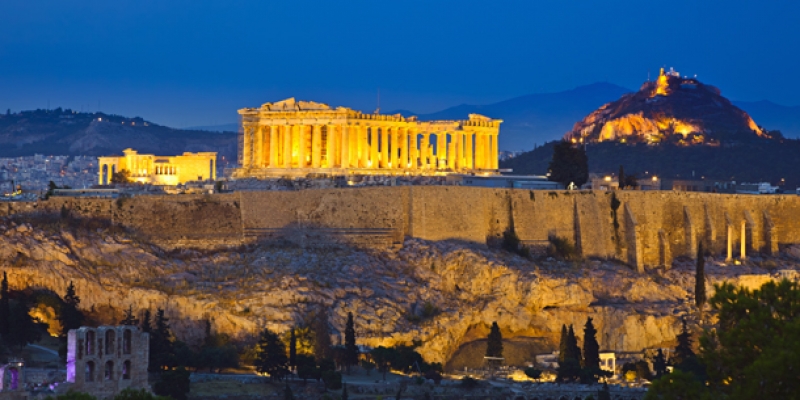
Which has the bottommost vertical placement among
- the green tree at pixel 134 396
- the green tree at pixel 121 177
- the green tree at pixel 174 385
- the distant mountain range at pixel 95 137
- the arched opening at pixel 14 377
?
the green tree at pixel 174 385

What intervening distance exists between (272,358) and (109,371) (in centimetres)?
600

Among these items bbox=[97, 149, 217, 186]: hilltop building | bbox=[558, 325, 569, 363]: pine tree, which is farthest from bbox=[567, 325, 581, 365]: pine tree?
bbox=[97, 149, 217, 186]: hilltop building

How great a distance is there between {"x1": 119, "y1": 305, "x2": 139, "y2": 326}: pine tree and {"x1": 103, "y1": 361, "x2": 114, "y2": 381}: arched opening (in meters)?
5.14

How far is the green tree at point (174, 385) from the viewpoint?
4928 cm

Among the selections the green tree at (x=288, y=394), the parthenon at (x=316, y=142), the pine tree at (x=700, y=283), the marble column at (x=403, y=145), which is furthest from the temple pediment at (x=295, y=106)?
the green tree at (x=288, y=394)

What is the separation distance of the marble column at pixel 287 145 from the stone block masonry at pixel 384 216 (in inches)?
397

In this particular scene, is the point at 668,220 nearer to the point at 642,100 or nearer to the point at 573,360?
the point at 573,360

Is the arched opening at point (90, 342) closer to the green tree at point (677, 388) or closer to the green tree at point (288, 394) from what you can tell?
the green tree at point (288, 394)

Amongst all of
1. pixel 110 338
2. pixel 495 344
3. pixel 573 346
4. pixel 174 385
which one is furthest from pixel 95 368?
pixel 573 346

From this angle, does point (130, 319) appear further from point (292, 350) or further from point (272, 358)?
point (292, 350)

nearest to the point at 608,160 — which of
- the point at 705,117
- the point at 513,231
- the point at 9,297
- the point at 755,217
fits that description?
the point at 705,117

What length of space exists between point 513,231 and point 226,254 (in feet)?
40.6

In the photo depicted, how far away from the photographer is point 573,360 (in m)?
57.2

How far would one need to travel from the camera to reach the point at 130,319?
55.2m
